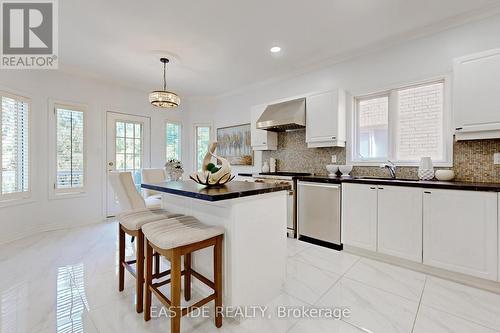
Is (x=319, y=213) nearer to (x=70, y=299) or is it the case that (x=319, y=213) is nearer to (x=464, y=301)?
(x=464, y=301)

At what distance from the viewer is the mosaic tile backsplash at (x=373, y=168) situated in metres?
2.39

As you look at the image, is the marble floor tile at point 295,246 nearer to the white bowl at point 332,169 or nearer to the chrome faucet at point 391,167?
the white bowl at point 332,169

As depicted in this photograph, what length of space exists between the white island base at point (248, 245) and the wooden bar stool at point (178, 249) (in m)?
0.09

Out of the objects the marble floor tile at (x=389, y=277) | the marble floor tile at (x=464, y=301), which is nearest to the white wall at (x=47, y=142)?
the marble floor tile at (x=389, y=277)

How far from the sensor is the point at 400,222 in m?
2.44

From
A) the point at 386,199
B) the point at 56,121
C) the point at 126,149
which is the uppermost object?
the point at 56,121

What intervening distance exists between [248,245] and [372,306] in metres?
1.15

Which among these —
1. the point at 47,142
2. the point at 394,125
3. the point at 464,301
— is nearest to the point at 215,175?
the point at 464,301

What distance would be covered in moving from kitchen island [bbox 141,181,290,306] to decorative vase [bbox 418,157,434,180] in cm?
187

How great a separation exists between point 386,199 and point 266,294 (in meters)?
1.72

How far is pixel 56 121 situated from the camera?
3838 mm

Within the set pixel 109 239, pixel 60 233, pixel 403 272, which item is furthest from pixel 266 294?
pixel 60 233

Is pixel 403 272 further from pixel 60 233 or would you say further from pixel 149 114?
pixel 149 114

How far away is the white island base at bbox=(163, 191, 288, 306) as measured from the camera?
1.63 meters
